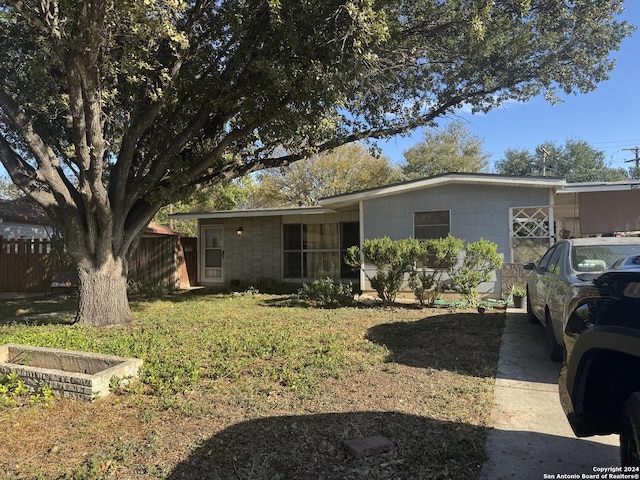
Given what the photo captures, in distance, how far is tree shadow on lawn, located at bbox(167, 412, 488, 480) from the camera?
296cm

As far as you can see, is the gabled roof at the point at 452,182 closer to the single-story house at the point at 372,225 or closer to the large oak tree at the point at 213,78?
the single-story house at the point at 372,225

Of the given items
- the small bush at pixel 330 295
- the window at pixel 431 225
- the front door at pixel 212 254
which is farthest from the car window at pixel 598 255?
the front door at pixel 212 254

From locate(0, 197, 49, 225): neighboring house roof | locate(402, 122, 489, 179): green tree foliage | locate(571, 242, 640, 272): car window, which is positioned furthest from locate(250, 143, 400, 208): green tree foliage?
locate(571, 242, 640, 272): car window

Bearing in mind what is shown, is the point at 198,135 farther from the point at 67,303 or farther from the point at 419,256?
the point at 67,303

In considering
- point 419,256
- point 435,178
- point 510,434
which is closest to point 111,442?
point 510,434

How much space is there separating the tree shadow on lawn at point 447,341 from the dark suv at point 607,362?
8.81ft

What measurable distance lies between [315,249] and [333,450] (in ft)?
38.9

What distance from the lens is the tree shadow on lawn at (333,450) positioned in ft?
9.71

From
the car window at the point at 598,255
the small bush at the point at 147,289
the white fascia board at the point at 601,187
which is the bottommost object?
the small bush at the point at 147,289

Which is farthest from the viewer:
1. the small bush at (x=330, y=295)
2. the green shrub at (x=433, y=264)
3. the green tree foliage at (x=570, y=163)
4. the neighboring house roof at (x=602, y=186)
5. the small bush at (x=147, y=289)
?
the green tree foliage at (x=570, y=163)

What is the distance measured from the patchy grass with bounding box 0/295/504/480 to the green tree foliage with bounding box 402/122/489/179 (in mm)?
25594

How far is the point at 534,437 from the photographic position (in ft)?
11.5

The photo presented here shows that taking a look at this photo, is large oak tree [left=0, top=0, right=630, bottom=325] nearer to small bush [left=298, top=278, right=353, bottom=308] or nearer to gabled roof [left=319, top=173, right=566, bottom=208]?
gabled roof [left=319, top=173, right=566, bottom=208]

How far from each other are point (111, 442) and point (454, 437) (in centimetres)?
260
